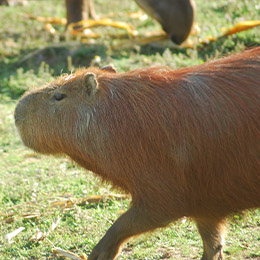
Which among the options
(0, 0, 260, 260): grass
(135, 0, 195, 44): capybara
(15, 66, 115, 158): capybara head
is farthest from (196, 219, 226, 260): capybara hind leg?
(135, 0, 195, 44): capybara

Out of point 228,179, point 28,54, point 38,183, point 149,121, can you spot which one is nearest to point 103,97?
point 149,121

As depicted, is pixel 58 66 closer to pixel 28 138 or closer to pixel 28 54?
pixel 28 54

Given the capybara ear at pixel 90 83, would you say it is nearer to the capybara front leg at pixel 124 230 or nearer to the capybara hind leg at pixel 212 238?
the capybara front leg at pixel 124 230

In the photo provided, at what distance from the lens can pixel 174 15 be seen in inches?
316

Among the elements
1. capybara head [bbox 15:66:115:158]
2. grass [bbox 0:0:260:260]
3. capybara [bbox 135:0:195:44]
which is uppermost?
capybara head [bbox 15:66:115:158]

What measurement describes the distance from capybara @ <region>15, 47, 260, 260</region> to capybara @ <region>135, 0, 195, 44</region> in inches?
170

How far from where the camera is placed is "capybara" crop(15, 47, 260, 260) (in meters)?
3.48

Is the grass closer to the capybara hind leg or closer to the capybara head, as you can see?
the capybara hind leg

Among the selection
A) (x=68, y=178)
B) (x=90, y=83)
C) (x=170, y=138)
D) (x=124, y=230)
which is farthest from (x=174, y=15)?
(x=124, y=230)

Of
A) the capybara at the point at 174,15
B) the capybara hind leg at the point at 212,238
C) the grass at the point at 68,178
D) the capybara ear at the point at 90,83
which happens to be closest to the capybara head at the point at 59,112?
the capybara ear at the point at 90,83

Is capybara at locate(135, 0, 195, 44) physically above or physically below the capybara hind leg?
above

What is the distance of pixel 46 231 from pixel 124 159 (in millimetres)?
1272

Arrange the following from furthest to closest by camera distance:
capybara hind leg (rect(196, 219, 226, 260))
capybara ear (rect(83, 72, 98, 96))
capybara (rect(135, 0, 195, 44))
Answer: capybara (rect(135, 0, 195, 44)), capybara hind leg (rect(196, 219, 226, 260)), capybara ear (rect(83, 72, 98, 96))

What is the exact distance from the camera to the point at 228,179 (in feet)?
11.5
